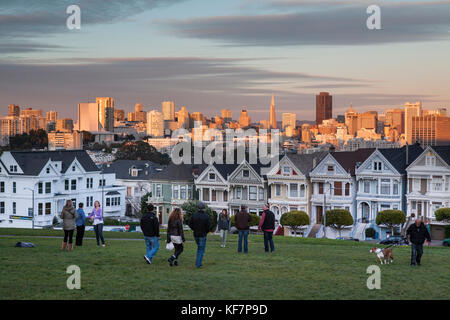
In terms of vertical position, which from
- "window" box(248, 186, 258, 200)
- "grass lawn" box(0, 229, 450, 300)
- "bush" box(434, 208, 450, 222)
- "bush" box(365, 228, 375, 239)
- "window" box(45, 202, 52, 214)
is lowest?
"bush" box(365, 228, 375, 239)

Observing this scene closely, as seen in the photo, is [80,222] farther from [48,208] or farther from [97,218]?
[48,208]

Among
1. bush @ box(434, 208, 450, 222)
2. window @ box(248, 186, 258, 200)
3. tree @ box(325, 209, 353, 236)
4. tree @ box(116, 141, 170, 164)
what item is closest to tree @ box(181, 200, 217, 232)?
window @ box(248, 186, 258, 200)

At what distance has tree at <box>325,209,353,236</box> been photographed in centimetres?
6981

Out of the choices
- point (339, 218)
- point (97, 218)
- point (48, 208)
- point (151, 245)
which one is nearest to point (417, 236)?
point (151, 245)

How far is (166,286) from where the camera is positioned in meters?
22.0

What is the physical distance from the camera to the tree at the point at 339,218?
229 ft

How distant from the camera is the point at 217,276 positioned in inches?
941

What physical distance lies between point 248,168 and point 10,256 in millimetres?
51660

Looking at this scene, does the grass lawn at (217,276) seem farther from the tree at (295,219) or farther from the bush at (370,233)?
the tree at (295,219)

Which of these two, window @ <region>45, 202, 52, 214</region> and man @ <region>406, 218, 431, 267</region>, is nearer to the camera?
man @ <region>406, 218, 431, 267</region>

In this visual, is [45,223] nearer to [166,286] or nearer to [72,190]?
[72,190]

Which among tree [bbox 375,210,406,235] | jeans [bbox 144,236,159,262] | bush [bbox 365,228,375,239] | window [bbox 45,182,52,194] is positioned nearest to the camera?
jeans [bbox 144,236,159,262]

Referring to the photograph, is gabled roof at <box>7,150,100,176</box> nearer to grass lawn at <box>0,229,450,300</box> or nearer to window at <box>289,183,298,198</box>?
window at <box>289,183,298,198</box>

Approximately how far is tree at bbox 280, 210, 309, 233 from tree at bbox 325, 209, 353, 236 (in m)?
2.13
